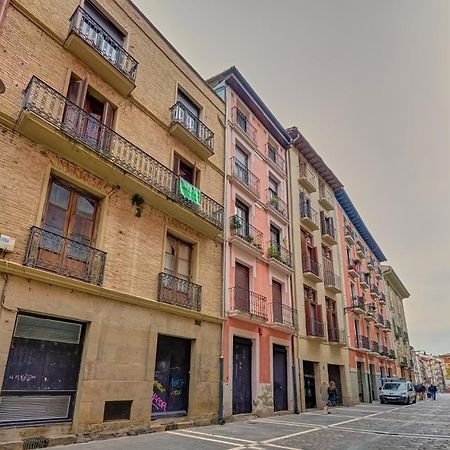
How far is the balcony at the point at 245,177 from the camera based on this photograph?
15898mm

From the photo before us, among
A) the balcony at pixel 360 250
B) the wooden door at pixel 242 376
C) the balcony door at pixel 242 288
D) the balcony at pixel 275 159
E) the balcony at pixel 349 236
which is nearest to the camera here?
the wooden door at pixel 242 376

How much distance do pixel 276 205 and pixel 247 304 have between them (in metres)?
6.44

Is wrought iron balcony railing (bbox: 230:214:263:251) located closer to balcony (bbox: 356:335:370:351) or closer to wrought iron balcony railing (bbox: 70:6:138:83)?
wrought iron balcony railing (bbox: 70:6:138:83)

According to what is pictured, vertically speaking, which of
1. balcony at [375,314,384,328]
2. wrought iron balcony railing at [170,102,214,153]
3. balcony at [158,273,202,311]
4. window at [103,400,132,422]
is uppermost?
wrought iron balcony railing at [170,102,214,153]

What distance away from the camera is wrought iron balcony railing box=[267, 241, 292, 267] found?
16969 millimetres

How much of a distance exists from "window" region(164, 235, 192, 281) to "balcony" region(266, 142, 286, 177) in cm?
899

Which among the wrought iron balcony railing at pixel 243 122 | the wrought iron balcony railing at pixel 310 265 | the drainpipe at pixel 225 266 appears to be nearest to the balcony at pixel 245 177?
the drainpipe at pixel 225 266

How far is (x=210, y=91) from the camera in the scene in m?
15.9

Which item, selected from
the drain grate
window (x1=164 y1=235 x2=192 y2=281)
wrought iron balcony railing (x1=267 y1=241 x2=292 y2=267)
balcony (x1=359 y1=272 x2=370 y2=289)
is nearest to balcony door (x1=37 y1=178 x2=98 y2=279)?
window (x1=164 y1=235 x2=192 y2=281)

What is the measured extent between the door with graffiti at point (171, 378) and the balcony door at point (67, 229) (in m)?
3.59

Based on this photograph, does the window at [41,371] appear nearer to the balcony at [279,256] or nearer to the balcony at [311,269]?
the balcony at [279,256]

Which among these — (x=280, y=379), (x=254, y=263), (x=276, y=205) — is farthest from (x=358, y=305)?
(x=254, y=263)

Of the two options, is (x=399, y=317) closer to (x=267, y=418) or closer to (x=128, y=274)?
(x=267, y=418)

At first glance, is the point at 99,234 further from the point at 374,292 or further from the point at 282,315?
the point at 374,292
